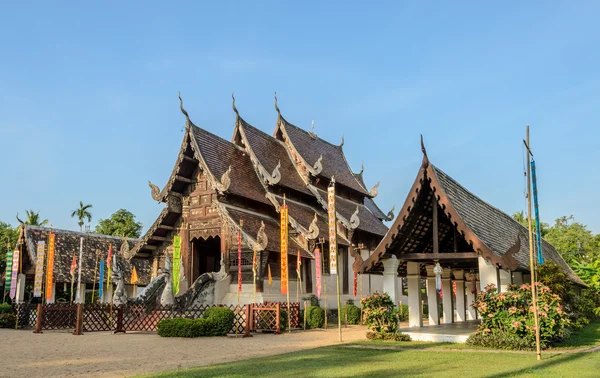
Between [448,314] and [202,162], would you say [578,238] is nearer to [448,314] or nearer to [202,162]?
[448,314]

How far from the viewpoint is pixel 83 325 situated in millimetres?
21109

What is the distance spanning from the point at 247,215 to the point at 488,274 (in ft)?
42.4

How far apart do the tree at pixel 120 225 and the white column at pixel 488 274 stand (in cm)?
4641

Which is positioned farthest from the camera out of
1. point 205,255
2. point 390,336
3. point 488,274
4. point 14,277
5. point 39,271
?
point 205,255

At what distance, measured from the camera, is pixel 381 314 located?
1591 cm

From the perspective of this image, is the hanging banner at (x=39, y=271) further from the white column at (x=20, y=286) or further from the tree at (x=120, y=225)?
the tree at (x=120, y=225)

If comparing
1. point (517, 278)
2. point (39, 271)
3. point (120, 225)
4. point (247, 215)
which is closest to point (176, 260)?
point (247, 215)

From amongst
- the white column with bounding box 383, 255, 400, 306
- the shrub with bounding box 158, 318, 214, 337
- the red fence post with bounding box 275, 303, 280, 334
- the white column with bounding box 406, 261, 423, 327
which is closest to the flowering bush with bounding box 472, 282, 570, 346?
the white column with bounding box 383, 255, 400, 306

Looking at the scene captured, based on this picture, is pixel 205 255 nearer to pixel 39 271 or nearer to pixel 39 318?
pixel 39 271

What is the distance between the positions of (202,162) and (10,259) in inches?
381

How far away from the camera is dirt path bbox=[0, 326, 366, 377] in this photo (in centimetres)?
1091

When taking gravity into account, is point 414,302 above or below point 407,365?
above

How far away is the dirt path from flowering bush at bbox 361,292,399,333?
1.30 meters

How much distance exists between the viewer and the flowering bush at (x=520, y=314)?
13.3 metres
